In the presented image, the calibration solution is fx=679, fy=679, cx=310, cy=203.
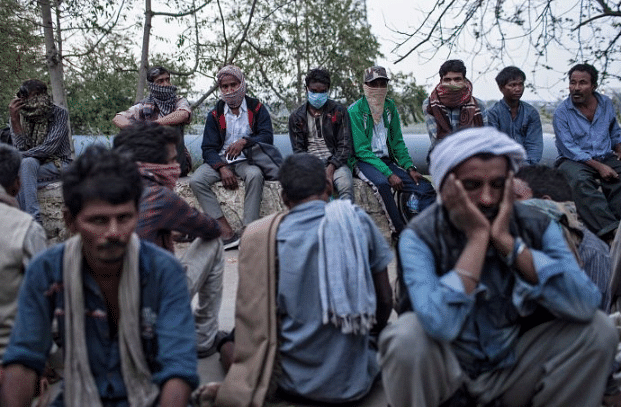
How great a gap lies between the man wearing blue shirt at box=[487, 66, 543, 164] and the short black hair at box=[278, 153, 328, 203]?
398 centimetres

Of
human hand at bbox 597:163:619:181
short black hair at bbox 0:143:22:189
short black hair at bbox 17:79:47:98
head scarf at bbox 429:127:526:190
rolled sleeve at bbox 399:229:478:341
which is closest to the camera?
rolled sleeve at bbox 399:229:478:341

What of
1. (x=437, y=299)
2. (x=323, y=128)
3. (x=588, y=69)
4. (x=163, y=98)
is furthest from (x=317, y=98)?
(x=437, y=299)

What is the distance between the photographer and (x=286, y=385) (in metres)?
3.24

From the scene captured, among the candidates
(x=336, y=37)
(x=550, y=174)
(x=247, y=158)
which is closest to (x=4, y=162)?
(x=550, y=174)

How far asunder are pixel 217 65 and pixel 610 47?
251 inches

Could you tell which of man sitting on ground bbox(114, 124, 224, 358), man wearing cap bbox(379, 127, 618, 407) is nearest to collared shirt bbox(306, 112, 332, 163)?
man sitting on ground bbox(114, 124, 224, 358)

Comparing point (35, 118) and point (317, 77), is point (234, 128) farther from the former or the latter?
point (35, 118)

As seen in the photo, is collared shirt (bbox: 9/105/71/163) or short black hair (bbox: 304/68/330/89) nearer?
short black hair (bbox: 304/68/330/89)

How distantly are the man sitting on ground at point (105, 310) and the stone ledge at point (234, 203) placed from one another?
183 inches

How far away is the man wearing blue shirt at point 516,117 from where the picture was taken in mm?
6812

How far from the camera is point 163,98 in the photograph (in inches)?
293

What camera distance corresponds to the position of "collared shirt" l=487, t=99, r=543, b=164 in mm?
6887

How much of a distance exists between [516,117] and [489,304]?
461 centimetres

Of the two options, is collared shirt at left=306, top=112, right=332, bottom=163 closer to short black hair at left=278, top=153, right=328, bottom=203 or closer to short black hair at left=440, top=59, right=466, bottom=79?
short black hair at left=440, top=59, right=466, bottom=79
